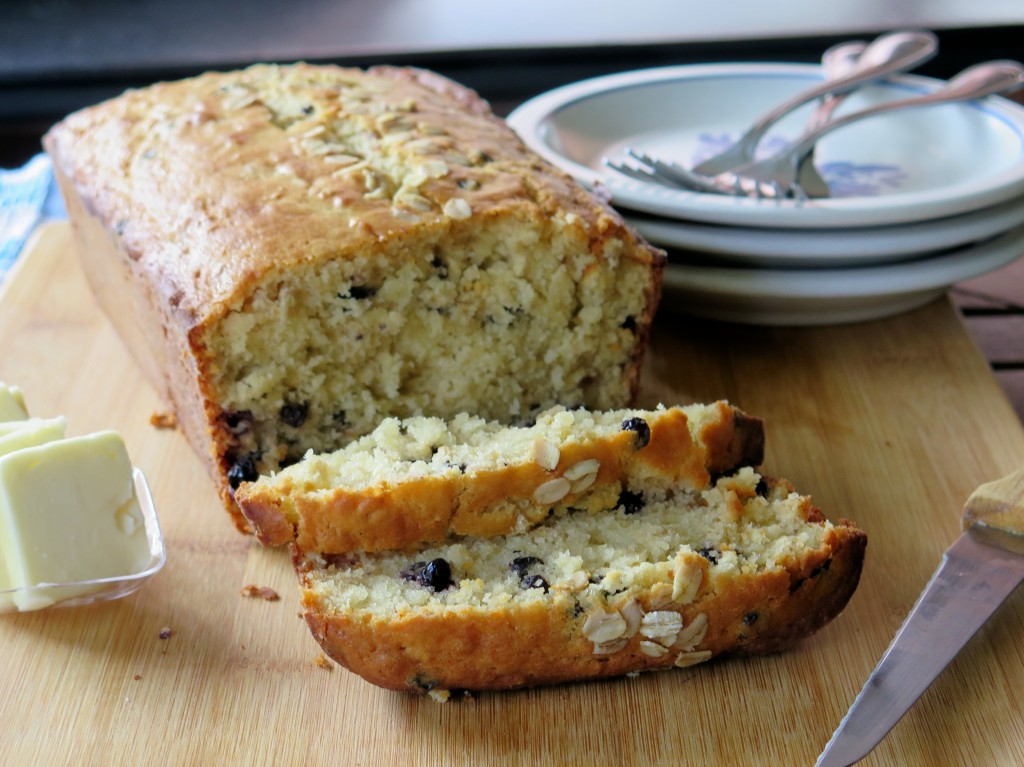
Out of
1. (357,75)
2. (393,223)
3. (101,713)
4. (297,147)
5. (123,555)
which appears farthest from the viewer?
(357,75)

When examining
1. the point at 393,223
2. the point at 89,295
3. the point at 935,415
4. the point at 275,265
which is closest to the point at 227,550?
the point at 275,265

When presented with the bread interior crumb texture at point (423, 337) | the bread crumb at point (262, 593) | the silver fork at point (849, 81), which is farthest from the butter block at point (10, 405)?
the silver fork at point (849, 81)

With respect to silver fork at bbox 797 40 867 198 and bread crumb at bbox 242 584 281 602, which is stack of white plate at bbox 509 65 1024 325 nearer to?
silver fork at bbox 797 40 867 198

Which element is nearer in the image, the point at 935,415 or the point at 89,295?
the point at 935,415

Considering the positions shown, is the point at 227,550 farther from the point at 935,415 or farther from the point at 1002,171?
the point at 1002,171

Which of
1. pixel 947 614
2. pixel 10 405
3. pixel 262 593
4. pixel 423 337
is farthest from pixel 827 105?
pixel 10 405

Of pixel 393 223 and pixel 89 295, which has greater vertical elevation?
pixel 393 223
